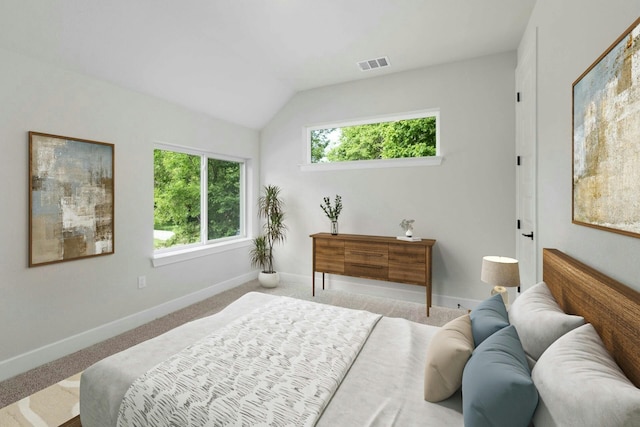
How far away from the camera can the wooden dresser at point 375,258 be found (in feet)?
11.1

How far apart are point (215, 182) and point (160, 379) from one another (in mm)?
3362

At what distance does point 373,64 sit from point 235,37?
5.32 ft

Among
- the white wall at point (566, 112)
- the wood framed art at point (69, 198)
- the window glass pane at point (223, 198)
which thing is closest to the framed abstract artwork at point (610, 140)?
the white wall at point (566, 112)

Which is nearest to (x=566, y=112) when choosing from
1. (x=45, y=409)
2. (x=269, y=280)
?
(x=45, y=409)

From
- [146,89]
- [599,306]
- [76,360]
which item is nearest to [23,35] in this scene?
[146,89]

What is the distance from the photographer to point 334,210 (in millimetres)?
4203

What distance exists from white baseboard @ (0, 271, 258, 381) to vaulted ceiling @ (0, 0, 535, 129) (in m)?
2.33

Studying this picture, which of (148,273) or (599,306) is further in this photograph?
(148,273)

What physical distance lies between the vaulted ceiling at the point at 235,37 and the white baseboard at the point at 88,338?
233cm

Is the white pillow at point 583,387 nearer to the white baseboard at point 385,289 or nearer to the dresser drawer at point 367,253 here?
the dresser drawer at point 367,253

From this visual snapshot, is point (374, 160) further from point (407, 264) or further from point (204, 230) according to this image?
point (204, 230)

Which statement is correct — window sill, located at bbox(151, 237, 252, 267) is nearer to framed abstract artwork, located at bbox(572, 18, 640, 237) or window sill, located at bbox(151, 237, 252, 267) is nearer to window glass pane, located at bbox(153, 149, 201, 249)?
window glass pane, located at bbox(153, 149, 201, 249)

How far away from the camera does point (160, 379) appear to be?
1.28m

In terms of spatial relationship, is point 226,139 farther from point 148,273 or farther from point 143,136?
point 148,273
